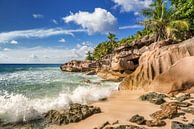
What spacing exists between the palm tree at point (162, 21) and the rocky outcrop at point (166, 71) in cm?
1539

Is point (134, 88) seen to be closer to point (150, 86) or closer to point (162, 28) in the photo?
point (150, 86)

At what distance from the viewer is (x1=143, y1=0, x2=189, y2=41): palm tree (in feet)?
113

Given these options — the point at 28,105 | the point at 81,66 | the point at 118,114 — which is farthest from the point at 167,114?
the point at 81,66

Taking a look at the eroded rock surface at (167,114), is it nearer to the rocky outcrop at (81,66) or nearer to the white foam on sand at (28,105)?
the white foam on sand at (28,105)

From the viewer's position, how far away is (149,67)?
62.4ft

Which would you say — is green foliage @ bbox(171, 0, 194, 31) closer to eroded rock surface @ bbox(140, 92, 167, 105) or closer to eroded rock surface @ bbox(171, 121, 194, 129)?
eroded rock surface @ bbox(140, 92, 167, 105)

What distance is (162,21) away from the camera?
35.6m

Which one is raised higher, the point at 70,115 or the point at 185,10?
the point at 185,10

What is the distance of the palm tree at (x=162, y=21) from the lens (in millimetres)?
34469

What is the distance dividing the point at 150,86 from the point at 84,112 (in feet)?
24.4

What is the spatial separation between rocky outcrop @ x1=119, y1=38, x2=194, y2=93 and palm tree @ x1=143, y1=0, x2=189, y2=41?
15.4 meters

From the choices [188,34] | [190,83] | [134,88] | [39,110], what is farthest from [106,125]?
[188,34]

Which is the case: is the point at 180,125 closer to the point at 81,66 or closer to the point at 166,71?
the point at 166,71

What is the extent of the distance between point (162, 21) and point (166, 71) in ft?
68.7
